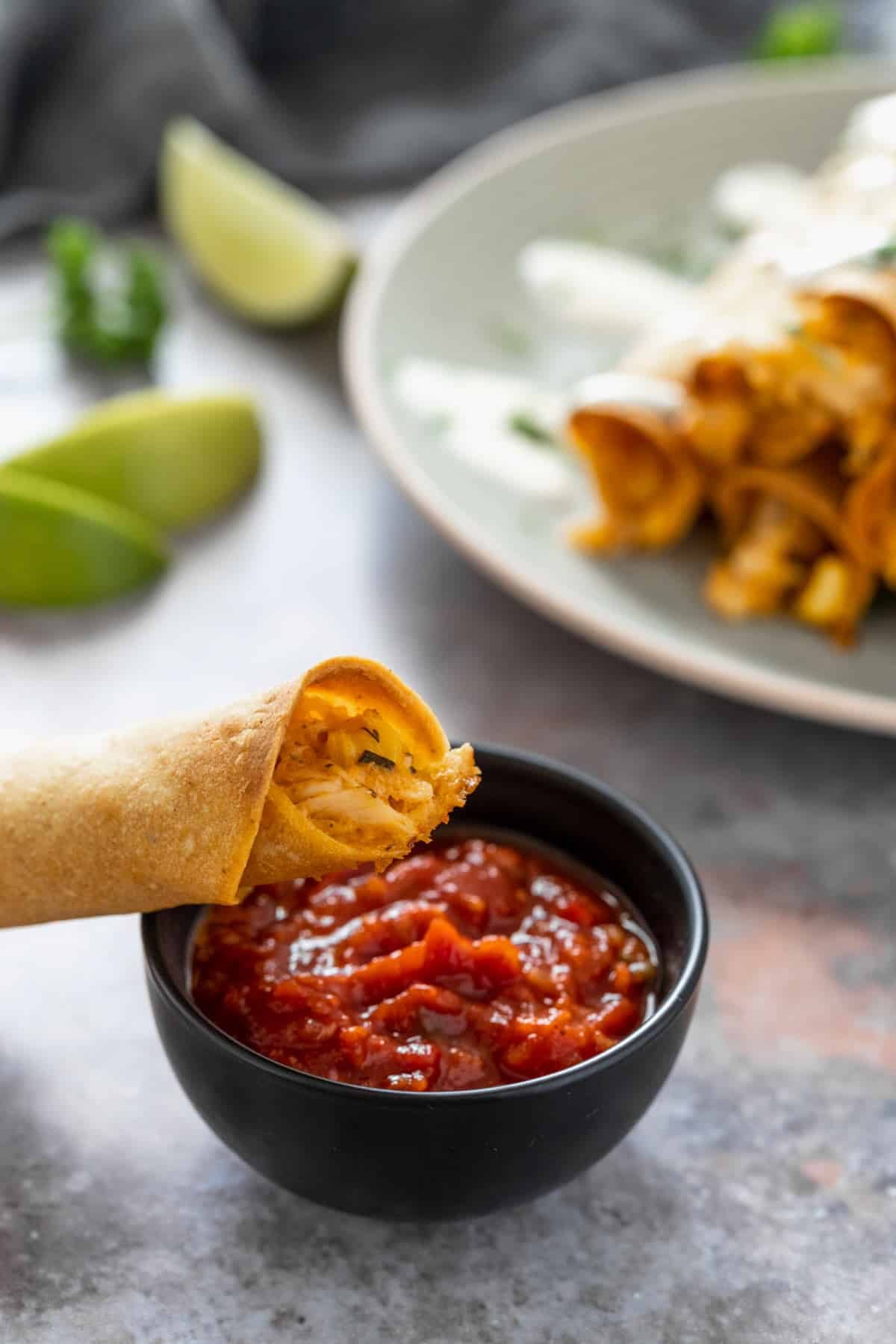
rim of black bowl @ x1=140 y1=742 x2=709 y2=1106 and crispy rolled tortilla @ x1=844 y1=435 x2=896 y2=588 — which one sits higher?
rim of black bowl @ x1=140 y1=742 x2=709 y2=1106

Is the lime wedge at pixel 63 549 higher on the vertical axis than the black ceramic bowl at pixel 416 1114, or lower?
lower

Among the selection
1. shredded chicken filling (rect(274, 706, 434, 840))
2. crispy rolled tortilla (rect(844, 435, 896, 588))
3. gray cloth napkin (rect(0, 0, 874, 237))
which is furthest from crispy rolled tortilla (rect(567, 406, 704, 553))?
gray cloth napkin (rect(0, 0, 874, 237))

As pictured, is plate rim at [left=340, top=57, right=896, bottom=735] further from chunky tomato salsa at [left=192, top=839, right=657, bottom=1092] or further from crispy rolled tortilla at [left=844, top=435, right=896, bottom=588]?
chunky tomato salsa at [left=192, top=839, right=657, bottom=1092]

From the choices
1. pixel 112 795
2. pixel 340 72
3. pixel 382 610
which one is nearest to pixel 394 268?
pixel 382 610

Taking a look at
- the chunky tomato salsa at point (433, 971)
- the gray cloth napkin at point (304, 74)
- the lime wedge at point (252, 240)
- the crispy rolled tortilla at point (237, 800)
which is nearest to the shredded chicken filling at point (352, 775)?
the crispy rolled tortilla at point (237, 800)

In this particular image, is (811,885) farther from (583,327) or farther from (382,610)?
(583,327)

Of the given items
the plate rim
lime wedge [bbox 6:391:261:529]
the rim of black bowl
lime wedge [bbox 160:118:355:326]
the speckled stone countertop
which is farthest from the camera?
lime wedge [bbox 160:118:355:326]

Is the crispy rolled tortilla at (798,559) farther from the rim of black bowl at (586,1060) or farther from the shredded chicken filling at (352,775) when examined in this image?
the shredded chicken filling at (352,775)
